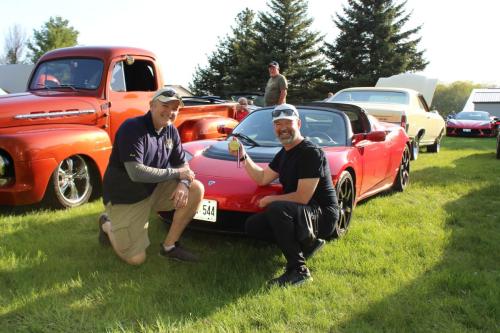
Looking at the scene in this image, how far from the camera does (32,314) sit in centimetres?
283

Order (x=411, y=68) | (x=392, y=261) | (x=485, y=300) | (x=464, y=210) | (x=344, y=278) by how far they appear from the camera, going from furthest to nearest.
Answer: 1. (x=411, y=68)
2. (x=464, y=210)
3. (x=392, y=261)
4. (x=344, y=278)
5. (x=485, y=300)

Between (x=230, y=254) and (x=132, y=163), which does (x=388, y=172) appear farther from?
(x=132, y=163)

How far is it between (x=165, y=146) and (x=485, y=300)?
8.33 ft

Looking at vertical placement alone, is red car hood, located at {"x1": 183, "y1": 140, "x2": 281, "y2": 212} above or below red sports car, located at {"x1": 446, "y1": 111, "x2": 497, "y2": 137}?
above

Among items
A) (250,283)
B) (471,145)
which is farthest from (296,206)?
(471,145)

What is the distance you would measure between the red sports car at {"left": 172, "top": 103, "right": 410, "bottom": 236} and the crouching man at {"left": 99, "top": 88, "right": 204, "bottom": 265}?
0.81 feet

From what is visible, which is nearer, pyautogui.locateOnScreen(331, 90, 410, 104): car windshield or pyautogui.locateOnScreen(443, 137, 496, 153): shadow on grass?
pyautogui.locateOnScreen(331, 90, 410, 104): car windshield

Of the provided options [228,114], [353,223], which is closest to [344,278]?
[353,223]

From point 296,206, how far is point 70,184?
314cm

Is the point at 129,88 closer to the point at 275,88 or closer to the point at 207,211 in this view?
the point at 207,211

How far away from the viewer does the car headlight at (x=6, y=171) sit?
4.73 meters

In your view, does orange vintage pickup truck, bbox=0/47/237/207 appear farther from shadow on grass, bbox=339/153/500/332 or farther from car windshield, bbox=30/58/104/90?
shadow on grass, bbox=339/153/500/332

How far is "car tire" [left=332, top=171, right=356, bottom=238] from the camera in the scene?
4238mm

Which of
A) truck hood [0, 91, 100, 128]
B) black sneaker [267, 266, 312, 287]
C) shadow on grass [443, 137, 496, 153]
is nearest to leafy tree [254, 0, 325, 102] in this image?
shadow on grass [443, 137, 496, 153]
